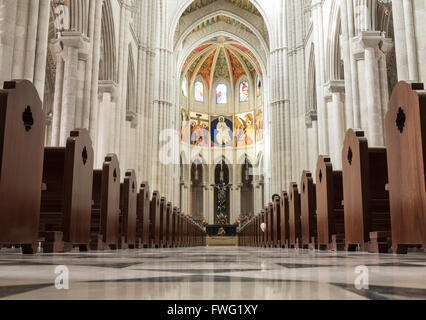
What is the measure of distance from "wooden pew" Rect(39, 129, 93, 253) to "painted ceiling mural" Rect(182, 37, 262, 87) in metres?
27.1

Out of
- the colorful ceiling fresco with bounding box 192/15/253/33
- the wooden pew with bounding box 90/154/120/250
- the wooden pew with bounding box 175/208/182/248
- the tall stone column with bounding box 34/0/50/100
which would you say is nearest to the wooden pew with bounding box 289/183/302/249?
the wooden pew with bounding box 90/154/120/250

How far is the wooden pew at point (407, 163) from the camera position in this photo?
3.03 meters

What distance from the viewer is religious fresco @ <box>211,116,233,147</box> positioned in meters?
33.4

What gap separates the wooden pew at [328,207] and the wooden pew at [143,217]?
3.03 m

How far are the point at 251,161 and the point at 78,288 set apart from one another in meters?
31.5

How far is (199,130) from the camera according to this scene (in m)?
33.2

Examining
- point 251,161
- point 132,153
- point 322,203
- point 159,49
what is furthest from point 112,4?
point 251,161

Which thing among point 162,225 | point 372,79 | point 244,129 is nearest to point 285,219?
point 162,225

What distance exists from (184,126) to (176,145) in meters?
9.78

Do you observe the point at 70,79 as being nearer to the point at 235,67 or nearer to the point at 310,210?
the point at 310,210

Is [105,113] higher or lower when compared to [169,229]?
higher

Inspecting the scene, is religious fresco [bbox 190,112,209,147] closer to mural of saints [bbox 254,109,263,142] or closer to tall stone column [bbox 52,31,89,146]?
mural of saints [bbox 254,109,263,142]
